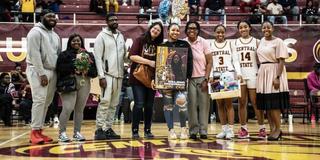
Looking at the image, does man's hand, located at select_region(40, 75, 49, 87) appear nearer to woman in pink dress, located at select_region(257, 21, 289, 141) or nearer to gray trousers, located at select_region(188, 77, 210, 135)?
gray trousers, located at select_region(188, 77, 210, 135)

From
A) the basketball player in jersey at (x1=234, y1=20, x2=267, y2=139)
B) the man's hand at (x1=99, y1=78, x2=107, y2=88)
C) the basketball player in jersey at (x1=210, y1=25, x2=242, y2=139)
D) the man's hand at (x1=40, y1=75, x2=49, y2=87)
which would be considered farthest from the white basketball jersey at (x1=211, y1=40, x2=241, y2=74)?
the man's hand at (x1=40, y1=75, x2=49, y2=87)

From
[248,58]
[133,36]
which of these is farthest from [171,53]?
[133,36]

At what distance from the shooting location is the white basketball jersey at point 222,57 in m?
7.63

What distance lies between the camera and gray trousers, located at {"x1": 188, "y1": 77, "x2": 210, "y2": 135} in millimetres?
7578

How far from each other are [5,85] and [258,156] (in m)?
8.59

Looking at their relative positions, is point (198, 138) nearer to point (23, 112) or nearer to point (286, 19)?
point (23, 112)

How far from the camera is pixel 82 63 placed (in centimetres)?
708

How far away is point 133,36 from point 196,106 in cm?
744

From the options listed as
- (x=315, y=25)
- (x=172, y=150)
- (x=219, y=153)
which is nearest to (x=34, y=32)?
(x=172, y=150)

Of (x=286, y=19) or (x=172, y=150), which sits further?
(x=286, y=19)

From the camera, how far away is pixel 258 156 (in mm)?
5570

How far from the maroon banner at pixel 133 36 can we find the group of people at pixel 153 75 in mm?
6919

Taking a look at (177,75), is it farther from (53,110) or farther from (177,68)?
(53,110)

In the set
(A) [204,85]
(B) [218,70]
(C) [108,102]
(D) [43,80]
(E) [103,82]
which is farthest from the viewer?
(B) [218,70]
